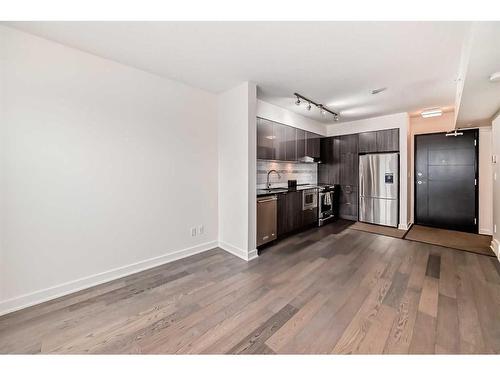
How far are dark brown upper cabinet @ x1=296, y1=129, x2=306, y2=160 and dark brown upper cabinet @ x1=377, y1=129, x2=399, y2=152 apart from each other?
69.3 inches

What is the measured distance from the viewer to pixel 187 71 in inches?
109

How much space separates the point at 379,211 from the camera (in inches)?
196

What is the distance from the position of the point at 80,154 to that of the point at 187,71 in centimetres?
164

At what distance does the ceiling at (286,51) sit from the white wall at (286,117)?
1.94 feet

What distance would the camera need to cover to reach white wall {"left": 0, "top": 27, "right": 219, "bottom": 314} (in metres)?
1.96

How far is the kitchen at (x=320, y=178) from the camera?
153 inches

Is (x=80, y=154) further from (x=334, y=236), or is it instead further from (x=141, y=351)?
(x=334, y=236)

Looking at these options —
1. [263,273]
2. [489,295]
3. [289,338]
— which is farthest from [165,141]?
[489,295]

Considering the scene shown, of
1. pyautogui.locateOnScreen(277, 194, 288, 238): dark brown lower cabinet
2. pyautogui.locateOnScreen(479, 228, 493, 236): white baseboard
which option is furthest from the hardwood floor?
pyautogui.locateOnScreen(479, 228, 493, 236): white baseboard

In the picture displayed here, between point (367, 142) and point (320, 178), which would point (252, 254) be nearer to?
point (320, 178)

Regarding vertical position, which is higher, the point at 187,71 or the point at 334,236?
the point at 187,71

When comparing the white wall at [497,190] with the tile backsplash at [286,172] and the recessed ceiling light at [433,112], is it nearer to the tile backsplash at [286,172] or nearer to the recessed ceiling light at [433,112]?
the recessed ceiling light at [433,112]

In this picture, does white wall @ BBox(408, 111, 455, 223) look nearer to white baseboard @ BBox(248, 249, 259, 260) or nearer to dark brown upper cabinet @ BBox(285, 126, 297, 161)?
Result: dark brown upper cabinet @ BBox(285, 126, 297, 161)

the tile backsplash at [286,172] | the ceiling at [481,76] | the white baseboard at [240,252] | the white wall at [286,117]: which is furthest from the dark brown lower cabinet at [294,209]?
the ceiling at [481,76]
